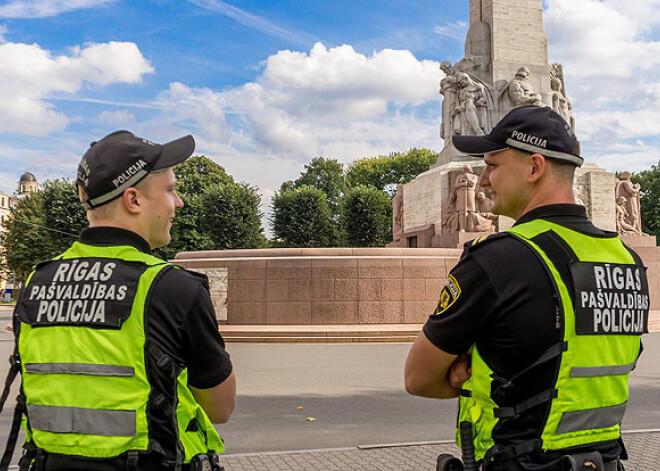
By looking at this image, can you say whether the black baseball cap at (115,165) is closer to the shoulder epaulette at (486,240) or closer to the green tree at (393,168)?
the shoulder epaulette at (486,240)

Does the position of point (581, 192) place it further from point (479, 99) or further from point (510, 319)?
point (510, 319)

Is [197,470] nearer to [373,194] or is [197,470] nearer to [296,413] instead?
[296,413]

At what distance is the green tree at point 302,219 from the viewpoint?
49250 mm

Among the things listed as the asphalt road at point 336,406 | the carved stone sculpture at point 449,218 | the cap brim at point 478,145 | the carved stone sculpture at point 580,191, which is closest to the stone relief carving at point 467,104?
the carved stone sculpture at point 449,218

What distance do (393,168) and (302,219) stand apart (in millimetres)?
17805

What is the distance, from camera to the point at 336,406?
728 cm

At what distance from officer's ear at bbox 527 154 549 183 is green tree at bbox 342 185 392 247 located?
44.2 metres

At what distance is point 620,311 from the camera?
6.86 feet

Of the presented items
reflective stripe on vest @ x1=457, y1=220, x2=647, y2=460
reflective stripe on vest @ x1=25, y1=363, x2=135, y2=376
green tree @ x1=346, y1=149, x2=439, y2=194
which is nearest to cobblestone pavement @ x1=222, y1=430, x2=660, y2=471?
reflective stripe on vest @ x1=457, y1=220, x2=647, y2=460

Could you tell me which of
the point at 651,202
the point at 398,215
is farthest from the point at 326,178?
the point at 398,215

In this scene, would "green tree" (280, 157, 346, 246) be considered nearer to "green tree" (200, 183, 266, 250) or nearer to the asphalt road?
"green tree" (200, 183, 266, 250)

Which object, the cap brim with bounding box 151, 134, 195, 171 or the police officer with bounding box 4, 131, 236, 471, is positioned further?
the cap brim with bounding box 151, 134, 195, 171

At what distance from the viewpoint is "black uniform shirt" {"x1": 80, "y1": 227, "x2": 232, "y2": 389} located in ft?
6.26

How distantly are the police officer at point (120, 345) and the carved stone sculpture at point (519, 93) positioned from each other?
73.7 ft
